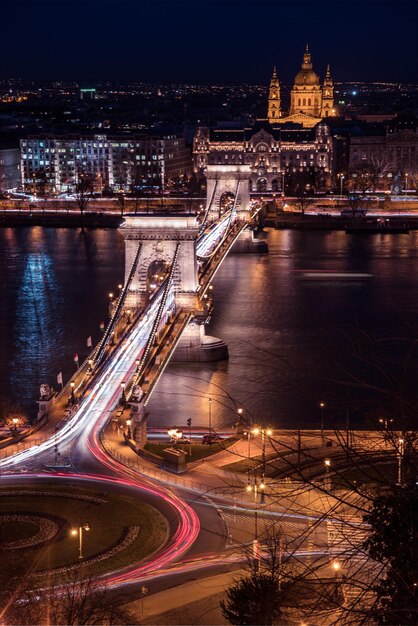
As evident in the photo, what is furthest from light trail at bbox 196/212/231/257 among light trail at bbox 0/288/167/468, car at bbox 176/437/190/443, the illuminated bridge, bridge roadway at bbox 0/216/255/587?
car at bbox 176/437/190/443

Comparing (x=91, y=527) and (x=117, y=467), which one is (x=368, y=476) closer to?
(x=91, y=527)

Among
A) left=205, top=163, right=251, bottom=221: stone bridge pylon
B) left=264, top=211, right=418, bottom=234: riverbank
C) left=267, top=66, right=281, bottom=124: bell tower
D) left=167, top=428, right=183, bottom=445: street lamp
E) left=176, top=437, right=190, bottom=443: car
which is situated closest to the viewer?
left=167, top=428, right=183, bottom=445: street lamp

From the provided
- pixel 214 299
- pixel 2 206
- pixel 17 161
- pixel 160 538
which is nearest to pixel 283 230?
pixel 2 206

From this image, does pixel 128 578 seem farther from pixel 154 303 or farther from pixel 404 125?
pixel 404 125

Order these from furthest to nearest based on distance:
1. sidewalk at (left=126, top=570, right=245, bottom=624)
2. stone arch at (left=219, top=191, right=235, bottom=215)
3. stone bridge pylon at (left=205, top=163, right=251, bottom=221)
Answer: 1. stone arch at (left=219, top=191, right=235, bottom=215)
2. stone bridge pylon at (left=205, top=163, right=251, bottom=221)
3. sidewalk at (left=126, top=570, right=245, bottom=624)

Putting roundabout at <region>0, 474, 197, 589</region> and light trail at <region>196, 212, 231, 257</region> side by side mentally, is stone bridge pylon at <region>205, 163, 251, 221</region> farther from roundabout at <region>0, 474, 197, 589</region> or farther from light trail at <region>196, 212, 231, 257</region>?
roundabout at <region>0, 474, 197, 589</region>

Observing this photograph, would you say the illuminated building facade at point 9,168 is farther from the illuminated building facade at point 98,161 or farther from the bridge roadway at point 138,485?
the bridge roadway at point 138,485
